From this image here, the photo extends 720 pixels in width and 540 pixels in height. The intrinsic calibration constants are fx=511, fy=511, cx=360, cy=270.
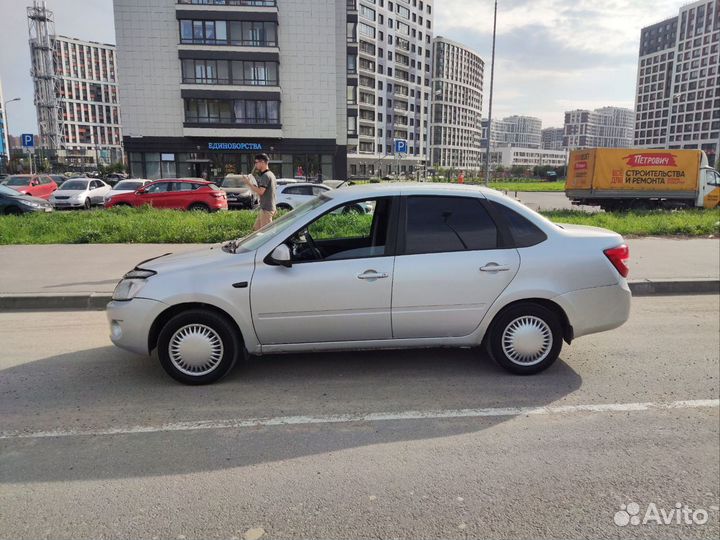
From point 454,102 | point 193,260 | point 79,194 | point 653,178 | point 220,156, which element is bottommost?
point 79,194

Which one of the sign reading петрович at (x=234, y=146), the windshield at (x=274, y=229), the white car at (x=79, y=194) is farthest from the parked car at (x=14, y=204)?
the sign reading петрович at (x=234, y=146)

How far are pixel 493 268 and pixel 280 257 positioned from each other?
1.82m

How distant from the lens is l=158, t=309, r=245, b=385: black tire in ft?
14.0

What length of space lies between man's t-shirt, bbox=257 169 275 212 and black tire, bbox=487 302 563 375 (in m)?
4.94

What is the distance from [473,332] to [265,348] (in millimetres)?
1819

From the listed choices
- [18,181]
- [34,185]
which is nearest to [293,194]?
[34,185]

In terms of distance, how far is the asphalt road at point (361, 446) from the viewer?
2.70m

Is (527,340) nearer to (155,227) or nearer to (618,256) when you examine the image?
(618,256)

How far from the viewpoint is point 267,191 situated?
8336 millimetres

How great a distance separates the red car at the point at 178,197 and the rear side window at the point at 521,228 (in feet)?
55.6

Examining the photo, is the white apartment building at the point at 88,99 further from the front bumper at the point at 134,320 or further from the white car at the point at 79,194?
the front bumper at the point at 134,320

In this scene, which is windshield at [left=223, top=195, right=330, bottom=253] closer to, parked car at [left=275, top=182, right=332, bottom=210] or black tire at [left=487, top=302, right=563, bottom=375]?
black tire at [left=487, top=302, right=563, bottom=375]

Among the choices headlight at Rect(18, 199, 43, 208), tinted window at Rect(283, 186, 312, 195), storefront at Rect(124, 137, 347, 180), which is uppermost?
storefront at Rect(124, 137, 347, 180)

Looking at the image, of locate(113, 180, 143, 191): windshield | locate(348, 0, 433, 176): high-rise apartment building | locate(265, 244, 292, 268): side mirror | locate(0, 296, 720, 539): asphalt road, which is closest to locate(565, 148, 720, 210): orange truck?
locate(0, 296, 720, 539): asphalt road
